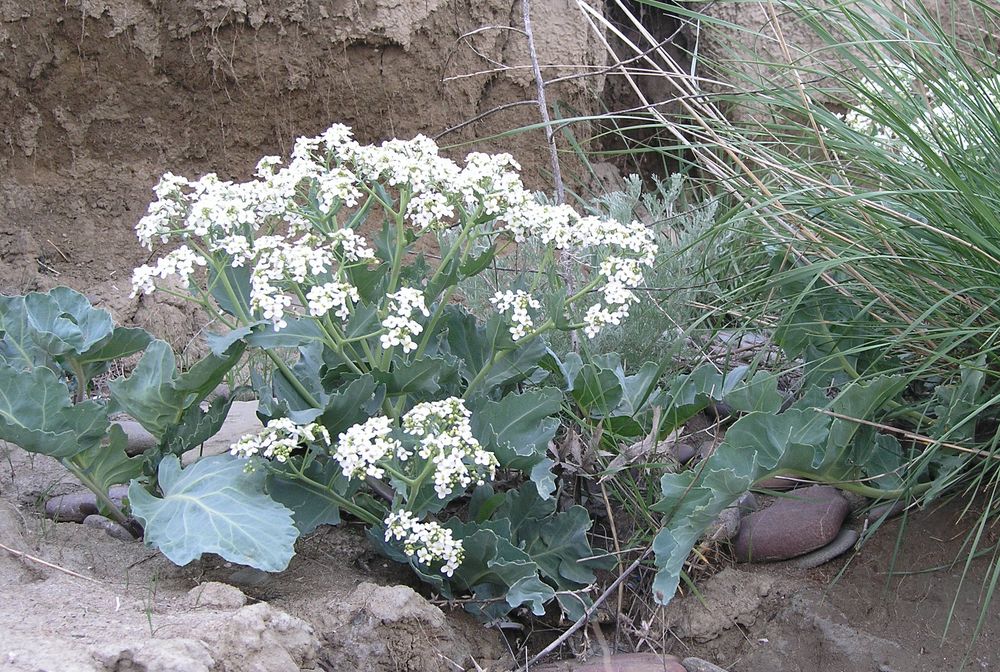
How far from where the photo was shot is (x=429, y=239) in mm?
4848

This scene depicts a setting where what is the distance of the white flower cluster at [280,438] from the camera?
205cm

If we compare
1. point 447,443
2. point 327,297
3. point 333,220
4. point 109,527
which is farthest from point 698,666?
point 109,527

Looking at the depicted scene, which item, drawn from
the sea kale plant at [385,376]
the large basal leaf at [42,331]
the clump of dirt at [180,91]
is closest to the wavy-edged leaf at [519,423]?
the sea kale plant at [385,376]

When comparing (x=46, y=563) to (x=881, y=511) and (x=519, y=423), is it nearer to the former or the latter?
(x=519, y=423)

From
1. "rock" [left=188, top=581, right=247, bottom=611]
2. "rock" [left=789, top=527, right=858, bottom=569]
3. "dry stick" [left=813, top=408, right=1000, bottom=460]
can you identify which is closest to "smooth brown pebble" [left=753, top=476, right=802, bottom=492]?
"rock" [left=789, top=527, right=858, bottom=569]

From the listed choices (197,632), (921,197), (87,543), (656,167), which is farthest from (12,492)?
(656,167)

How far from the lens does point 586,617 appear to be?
7.77 feet

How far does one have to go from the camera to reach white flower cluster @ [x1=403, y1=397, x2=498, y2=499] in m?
2.02

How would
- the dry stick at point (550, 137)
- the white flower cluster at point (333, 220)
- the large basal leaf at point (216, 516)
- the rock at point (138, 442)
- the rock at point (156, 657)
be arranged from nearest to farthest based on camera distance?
the rock at point (156, 657) < the large basal leaf at point (216, 516) < the white flower cluster at point (333, 220) < the dry stick at point (550, 137) < the rock at point (138, 442)

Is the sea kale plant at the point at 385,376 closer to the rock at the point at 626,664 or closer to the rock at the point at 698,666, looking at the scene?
the rock at the point at 626,664

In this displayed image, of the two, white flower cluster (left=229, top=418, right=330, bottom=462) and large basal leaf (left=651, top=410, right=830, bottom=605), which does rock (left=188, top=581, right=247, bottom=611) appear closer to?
white flower cluster (left=229, top=418, right=330, bottom=462)

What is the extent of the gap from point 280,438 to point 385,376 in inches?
10.8

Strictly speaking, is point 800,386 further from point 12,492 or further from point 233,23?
point 233,23

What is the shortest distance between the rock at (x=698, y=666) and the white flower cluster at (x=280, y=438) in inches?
38.4
